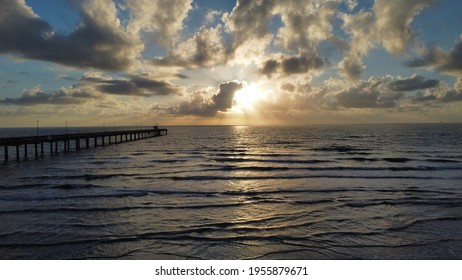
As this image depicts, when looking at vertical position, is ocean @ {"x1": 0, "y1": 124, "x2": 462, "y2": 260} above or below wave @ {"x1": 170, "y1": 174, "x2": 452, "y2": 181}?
above

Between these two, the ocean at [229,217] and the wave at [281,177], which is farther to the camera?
the wave at [281,177]

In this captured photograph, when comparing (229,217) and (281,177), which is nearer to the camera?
(229,217)

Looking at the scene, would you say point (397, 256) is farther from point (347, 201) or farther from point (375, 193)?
point (375, 193)

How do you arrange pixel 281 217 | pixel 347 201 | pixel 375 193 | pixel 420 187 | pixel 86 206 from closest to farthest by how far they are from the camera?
pixel 281 217
pixel 86 206
pixel 347 201
pixel 375 193
pixel 420 187

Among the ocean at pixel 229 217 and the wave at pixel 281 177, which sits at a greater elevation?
the ocean at pixel 229 217

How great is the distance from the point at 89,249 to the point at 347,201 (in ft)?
37.9

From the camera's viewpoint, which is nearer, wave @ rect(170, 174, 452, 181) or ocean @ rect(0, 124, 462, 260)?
ocean @ rect(0, 124, 462, 260)

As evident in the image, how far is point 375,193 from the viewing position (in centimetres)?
1694

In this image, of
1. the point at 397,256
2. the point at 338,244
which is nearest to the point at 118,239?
the point at 338,244

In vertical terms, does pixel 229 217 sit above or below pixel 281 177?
above
